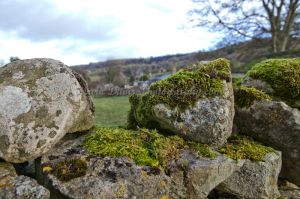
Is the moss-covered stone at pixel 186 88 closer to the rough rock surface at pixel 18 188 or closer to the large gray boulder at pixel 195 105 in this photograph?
the large gray boulder at pixel 195 105

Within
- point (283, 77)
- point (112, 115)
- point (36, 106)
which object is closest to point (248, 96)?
point (283, 77)

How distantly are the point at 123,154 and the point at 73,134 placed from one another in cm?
81

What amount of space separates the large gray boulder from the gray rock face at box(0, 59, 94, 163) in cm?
98

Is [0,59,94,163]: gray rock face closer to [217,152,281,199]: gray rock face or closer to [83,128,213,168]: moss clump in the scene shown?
[83,128,213,168]: moss clump

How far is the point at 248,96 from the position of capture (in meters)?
4.28

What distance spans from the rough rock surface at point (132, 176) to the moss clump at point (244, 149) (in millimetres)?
150

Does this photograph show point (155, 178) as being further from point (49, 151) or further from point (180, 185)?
point (49, 151)

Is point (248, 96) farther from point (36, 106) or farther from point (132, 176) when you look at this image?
point (36, 106)

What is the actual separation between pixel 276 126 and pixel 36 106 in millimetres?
3127

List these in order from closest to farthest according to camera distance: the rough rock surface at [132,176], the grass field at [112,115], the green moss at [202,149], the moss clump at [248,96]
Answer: the rough rock surface at [132,176], the green moss at [202,149], the moss clump at [248,96], the grass field at [112,115]

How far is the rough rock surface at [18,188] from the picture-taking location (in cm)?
258

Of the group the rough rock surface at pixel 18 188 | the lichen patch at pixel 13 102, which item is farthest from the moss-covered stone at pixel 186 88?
the rough rock surface at pixel 18 188

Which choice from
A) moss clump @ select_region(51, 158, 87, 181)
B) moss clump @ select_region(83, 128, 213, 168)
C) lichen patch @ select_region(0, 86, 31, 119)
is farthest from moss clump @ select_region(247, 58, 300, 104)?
lichen patch @ select_region(0, 86, 31, 119)

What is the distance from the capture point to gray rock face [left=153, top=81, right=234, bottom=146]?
3.59 metres
